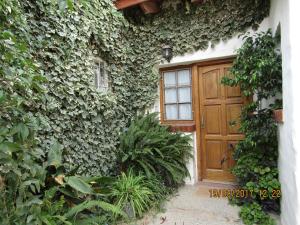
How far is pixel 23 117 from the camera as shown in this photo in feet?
6.98

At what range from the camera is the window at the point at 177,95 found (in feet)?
13.8

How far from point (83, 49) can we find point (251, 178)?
9.10 ft

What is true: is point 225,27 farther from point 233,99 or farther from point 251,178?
point 251,178

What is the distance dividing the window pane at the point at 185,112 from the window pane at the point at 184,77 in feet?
1.36

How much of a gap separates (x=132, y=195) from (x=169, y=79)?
2.27 m

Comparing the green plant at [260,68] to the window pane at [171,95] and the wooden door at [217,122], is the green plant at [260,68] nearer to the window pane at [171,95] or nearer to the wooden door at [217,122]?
the wooden door at [217,122]

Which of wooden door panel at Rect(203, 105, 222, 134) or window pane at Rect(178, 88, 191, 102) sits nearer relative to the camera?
wooden door panel at Rect(203, 105, 222, 134)

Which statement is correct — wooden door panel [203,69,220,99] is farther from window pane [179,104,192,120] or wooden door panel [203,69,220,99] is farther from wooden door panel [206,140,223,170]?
wooden door panel [206,140,223,170]

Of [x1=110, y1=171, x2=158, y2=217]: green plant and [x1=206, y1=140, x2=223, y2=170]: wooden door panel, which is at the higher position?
[x1=206, y1=140, x2=223, y2=170]: wooden door panel

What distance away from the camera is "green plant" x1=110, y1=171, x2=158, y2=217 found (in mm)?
2834

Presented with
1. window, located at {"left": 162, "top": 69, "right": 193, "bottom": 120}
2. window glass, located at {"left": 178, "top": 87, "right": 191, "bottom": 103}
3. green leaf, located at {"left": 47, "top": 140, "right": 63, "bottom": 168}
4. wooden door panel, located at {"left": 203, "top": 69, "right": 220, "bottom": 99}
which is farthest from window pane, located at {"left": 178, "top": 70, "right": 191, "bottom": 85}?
green leaf, located at {"left": 47, "top": 140, "right": 63, "bottom": 168}

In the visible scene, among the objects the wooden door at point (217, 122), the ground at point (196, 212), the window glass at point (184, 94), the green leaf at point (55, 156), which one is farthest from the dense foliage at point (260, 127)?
the green leaf at point (55, 156)

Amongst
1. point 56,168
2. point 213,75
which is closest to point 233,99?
point 213,75

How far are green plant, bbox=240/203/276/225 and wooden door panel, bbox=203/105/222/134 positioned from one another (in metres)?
1.38
